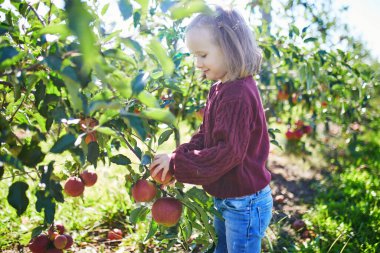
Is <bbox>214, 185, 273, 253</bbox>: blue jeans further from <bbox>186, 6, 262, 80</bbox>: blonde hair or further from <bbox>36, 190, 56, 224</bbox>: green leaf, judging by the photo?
<bbox>36, 190, 56, 224</bbox>: green leaf

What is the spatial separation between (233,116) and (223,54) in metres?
0.23

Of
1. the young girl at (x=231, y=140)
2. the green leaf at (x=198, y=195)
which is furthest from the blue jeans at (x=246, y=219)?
the green leaf at (x=198, y=195)

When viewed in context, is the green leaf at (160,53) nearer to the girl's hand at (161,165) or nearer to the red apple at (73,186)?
the girl's hand at (161,165)

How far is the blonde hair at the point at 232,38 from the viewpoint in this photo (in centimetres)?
137

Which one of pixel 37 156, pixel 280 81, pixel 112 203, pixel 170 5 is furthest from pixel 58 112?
pixel 280 81

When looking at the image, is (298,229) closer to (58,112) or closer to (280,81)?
(280,81)

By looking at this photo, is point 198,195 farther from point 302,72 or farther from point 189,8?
point 302,72

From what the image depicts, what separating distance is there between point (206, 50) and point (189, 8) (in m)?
0.56

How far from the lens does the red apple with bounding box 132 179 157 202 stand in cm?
133

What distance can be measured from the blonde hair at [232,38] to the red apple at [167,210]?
47cm

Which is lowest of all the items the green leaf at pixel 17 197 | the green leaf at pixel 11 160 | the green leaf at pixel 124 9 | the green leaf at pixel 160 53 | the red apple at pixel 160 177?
the red apple at pixel 160 177

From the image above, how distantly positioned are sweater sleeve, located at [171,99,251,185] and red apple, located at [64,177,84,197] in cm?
45

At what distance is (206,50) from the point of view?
53.7 inches

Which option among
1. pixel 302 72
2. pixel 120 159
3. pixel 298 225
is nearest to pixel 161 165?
pixel 120 159
